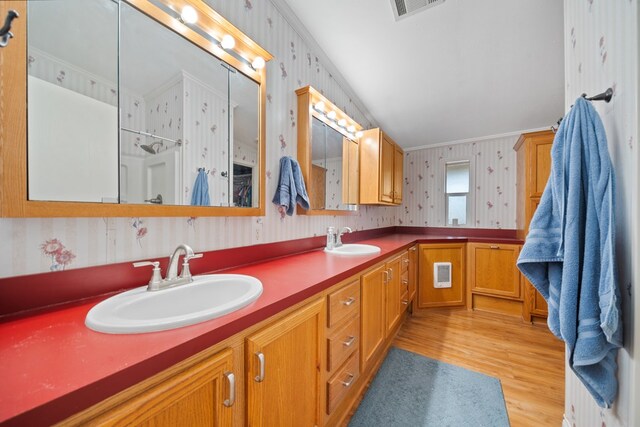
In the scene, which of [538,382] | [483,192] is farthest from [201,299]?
[483,192]

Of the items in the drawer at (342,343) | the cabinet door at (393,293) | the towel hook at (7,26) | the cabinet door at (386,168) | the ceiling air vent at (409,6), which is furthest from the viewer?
the cabinet door at (386,168)

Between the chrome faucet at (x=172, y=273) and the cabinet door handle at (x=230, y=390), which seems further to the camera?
the chrome faucet at (x=172, y=273)

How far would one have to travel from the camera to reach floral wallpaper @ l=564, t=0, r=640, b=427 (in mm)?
659

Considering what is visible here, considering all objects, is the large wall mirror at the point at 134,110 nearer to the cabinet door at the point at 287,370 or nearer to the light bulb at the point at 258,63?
the light bulb at the point at 258,63

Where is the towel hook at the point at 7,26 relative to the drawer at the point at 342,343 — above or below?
above

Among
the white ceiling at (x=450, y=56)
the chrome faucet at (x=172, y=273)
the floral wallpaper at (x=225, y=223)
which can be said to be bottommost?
the chrome faucet at (x=172, y=273)

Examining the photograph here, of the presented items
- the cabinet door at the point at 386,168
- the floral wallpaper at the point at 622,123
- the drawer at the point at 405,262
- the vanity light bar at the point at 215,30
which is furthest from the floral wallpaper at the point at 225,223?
the floral wallpaper at the point at 622,123

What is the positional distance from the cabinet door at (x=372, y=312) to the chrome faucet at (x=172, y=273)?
3.09ft

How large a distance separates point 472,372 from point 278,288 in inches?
69.1

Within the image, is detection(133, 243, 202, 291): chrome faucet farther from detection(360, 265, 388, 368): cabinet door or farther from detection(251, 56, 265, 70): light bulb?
detection(251, 56, 265, 70): light bulb

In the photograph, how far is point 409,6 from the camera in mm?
1463

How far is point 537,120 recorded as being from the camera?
9.32ft

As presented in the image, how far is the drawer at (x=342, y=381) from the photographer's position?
114cm

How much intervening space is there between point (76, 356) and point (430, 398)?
180 centimetres
